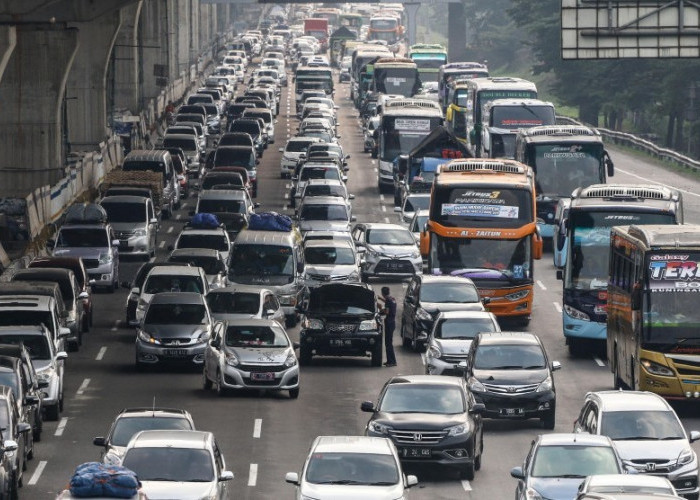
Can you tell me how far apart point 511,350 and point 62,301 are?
35.6 feet

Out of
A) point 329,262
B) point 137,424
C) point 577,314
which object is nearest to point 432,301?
point 577,314

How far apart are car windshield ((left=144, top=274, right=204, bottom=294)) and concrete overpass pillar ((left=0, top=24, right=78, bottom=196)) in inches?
963

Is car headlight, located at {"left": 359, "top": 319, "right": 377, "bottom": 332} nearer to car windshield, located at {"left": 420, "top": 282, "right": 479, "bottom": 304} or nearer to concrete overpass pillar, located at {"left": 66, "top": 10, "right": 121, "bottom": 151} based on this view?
car windshield, located at {"left": 420, "top": 282, "right": 479, "bottom": 304}

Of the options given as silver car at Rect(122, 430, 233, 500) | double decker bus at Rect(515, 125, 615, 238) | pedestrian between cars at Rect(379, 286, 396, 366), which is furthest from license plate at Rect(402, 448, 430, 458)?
double decker bus at Rect(515, 125, 615, 238)

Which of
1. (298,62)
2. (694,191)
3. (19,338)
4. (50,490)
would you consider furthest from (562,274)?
(298,62)

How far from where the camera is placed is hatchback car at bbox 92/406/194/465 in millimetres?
27484

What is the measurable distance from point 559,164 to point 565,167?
0.20 meters

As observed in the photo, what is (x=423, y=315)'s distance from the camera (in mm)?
43094

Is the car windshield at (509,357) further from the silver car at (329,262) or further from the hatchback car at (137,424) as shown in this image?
the silver car at (329,262)

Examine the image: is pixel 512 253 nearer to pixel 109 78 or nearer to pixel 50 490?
pixel 50 490

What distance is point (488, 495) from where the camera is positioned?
28953 mm

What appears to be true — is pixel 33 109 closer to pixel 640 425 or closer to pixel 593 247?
pixel 593 247

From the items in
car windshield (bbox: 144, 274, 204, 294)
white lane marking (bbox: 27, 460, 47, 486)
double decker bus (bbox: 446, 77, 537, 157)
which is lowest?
white lane marking (bbox: 27, 460, 47, 486)

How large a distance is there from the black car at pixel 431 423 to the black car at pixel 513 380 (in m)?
3.37
